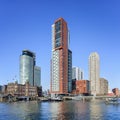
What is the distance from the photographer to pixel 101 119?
12244 cm

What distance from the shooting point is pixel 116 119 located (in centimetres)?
12544

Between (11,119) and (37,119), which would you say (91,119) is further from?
(11,119)

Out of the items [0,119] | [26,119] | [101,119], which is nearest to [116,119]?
[101,119]

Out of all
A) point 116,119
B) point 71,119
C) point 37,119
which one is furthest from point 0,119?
point 116,119

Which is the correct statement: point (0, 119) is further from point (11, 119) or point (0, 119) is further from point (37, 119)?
point (37, 119)

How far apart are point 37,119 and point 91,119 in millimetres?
21563

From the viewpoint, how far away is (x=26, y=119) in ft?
391

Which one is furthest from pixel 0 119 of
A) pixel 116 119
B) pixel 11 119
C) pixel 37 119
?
pixel 116 119

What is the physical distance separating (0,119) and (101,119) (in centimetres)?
4103

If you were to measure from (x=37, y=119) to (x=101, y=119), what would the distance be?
25.8m

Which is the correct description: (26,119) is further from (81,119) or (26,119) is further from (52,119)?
(81,119)

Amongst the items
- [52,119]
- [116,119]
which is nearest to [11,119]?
[52,119]

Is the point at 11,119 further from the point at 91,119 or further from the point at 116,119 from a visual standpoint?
the point at 116,119

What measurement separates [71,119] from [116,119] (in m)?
19.5
